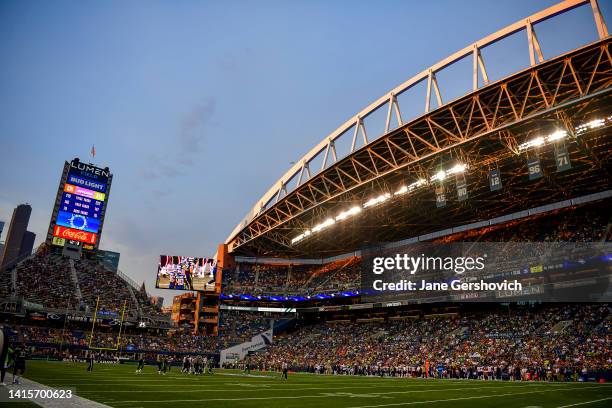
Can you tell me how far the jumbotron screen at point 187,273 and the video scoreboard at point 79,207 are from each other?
10.4 m

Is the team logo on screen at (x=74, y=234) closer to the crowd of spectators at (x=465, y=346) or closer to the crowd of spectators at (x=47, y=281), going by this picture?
the crowd of spectators at (x=47, y=281)

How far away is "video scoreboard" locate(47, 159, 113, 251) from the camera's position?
186 feet

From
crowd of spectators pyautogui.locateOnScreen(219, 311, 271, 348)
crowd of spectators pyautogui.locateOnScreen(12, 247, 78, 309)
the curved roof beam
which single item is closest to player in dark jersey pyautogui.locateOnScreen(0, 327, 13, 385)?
the curved roof beam

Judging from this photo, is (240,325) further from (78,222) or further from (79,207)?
(79,207)

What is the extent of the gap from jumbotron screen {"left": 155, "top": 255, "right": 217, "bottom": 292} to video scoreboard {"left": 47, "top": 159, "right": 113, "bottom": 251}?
1040cm

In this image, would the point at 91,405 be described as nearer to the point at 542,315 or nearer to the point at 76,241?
the point at 542,315

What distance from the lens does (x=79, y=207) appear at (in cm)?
5825

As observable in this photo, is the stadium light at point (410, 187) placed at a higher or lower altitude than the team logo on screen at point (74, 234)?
lower

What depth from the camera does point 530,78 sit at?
25141 mm

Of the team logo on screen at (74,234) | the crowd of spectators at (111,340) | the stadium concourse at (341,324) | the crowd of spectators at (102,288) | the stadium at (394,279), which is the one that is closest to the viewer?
the stadium at (394,279)

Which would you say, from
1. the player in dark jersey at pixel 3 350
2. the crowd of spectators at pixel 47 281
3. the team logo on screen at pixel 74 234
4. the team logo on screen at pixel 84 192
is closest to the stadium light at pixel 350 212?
the player in dark jersey at pixel 3 350

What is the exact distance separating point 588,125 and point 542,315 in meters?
19.7

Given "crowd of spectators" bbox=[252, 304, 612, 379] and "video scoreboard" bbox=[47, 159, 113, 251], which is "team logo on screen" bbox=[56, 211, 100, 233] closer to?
"video scoreboard" bbox=[47, 159, 113, 251]

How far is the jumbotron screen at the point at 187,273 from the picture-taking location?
61750 mm
